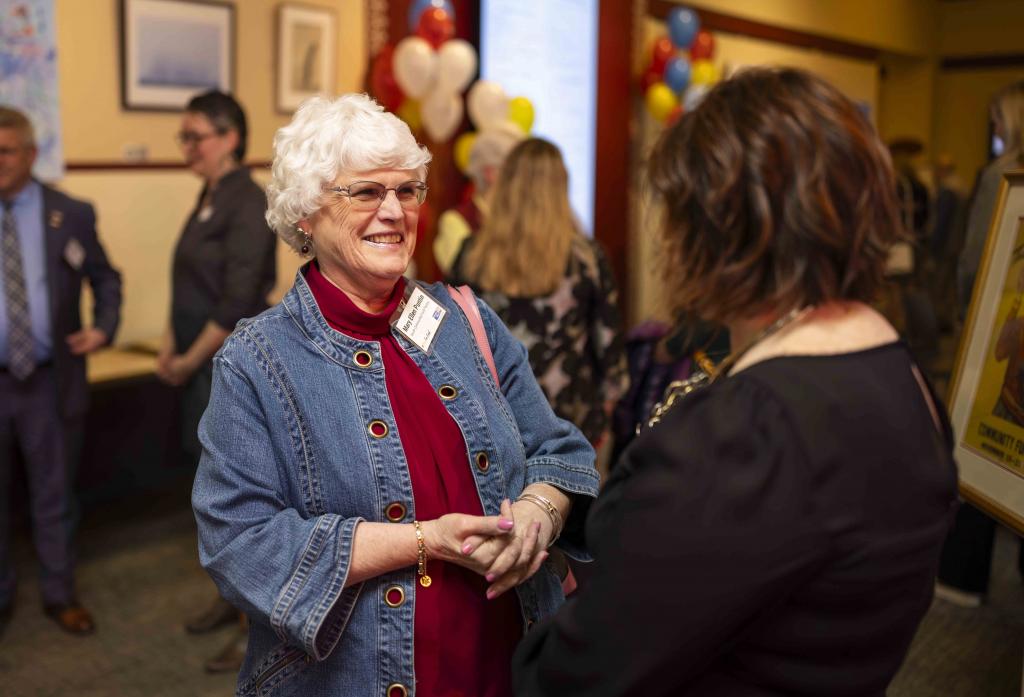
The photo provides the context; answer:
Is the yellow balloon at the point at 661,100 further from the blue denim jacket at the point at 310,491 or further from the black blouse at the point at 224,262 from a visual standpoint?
the blue denim jacket at the point at 310,491

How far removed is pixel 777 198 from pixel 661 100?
6306mm

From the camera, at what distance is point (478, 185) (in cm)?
411

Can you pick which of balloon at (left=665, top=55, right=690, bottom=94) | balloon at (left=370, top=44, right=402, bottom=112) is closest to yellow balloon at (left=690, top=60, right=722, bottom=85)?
balloon at (left=665, top=55, right=690, bottom=94)

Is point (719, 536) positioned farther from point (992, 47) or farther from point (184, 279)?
point (992, 47)

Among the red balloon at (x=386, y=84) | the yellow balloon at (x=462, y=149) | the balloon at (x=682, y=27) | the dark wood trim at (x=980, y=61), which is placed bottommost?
the yellow balloon at (x=462, y=149)

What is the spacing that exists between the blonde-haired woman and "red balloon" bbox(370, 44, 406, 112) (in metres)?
2.07

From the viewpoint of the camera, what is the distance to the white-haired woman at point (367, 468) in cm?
130

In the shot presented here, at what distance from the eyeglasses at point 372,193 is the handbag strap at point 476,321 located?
→ 0.18 metres

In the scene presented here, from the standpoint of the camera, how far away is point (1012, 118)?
3.38 m

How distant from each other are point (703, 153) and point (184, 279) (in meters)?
2.66

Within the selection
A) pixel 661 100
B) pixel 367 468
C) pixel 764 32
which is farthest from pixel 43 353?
pixel 764 32

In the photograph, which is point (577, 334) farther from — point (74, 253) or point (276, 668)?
point (276, 668)

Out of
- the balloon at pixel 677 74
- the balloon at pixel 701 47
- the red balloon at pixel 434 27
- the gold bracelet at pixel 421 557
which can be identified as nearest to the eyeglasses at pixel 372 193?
the gold bracelet at pixel 421 557

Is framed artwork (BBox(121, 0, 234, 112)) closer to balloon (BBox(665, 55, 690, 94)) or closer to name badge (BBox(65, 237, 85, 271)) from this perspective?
name badge (BBox(65, 237, 85, 271))
